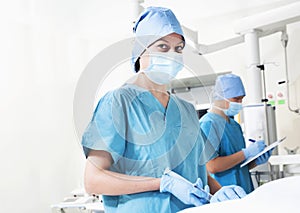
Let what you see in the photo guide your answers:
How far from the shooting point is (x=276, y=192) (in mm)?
513

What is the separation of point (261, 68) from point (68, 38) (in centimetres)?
186

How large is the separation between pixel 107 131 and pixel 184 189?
274 mm

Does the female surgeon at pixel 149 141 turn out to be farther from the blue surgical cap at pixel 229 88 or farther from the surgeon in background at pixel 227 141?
the blue surgical cap at pixel 229 88

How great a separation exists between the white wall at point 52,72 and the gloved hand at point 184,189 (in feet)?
6.11

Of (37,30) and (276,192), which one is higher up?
(37,30)

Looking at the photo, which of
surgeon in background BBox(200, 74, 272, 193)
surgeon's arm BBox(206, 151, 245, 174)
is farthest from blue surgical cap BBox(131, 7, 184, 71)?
surgeon's arm BBox(206, 151, 245, 174)

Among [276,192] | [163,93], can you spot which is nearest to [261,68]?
[163,93]

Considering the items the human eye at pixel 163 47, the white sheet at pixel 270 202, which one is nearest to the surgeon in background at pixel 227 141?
the human eye at pixel 163 47

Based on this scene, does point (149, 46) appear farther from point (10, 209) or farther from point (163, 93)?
point (10, 209)

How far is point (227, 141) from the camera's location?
2.04m

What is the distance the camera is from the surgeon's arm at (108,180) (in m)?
1.06

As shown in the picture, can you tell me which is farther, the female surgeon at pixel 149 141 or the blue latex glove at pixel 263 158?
the blue latex glove at pixel 263 158

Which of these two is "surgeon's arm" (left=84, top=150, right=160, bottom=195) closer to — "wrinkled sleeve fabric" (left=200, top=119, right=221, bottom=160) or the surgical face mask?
the surgical face mask

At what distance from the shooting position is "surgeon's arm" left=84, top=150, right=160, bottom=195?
1.06 meters
